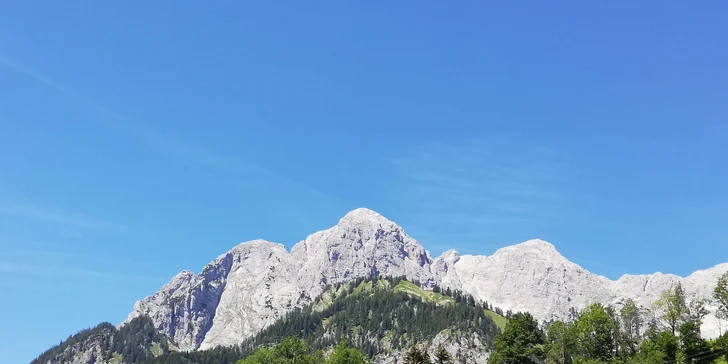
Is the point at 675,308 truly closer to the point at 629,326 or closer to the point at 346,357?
the point at 629,326

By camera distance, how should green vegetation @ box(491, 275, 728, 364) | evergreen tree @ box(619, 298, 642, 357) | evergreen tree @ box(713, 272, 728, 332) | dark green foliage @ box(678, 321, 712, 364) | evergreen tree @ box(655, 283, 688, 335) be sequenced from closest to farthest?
dark green foliage @ box(678, 321, 712, 364), green vegetation @ box(491, 275, 728, 364), evergreen tree @ box(713, 272, 728, 332), evergreen tree @ box(655, 283, 688, 335), evergreen tree @ box(619, 298, 642, 357)

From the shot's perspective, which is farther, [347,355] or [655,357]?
[347,355]

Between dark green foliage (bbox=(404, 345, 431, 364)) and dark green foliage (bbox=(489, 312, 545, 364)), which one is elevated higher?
dark green foliage (bbox=(489, 312, 545, 364))

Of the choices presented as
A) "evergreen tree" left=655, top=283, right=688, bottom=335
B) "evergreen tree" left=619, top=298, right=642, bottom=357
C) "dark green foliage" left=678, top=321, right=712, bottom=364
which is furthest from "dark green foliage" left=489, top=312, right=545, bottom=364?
"dark green foliage" left=678, top=321, right=712, bottom=364

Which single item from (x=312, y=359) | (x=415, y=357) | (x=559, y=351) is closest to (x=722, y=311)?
(x=559, y=351)

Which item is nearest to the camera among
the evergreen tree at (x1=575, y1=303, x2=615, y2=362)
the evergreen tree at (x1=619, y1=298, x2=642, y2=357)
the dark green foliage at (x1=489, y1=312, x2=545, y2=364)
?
the dark green foliage at (x1=489, y1=312, x2=545, y2=364)

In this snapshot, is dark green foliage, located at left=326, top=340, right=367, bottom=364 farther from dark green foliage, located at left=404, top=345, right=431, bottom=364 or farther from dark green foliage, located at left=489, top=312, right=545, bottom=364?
dark green foliage, located at left=404, top=345, right=431, bottom=364

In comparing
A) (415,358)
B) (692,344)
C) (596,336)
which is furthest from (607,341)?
(415,358)

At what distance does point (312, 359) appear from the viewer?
523 ft

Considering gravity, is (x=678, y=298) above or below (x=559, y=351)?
above

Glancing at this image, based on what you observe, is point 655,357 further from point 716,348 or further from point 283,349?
point 283,349

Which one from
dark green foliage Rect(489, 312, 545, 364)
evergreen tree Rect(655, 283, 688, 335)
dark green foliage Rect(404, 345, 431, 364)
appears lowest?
dark green foliage Rect(404, 345, 431, 364)

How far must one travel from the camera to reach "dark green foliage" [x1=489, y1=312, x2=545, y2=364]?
13500cm

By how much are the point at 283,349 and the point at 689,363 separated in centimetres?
9278
